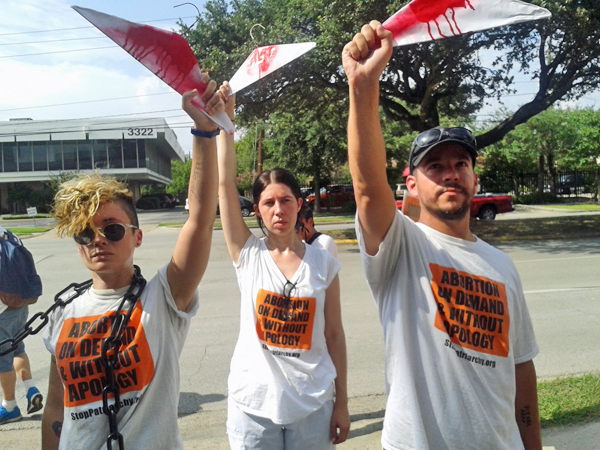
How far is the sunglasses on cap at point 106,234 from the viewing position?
1.97 m

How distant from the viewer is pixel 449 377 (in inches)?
70.1

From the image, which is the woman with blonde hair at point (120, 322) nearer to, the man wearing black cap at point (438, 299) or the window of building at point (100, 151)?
the man wearing black cap at point (438, 299)

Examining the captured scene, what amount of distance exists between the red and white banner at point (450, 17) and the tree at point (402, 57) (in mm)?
9947

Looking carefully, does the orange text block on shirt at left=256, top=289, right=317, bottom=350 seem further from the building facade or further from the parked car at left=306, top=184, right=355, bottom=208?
the building facade

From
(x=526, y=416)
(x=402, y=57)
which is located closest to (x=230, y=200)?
(x=526, y=416)

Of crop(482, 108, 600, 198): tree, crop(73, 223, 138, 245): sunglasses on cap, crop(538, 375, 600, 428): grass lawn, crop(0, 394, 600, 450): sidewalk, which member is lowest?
crop(0, 394, 600, 450): sidewalk

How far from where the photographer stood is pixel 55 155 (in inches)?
1805

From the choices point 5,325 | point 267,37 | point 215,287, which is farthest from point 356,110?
point 267,37

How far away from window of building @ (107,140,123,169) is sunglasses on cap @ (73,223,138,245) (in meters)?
47.5

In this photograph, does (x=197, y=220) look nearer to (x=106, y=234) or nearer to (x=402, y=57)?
(x=106, y=234)

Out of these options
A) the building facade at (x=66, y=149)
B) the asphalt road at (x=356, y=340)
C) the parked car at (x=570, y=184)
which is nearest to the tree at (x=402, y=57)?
the asphalt road at (x=356, y=340)

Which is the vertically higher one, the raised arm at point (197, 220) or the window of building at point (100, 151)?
the window of building at point (100, 151)

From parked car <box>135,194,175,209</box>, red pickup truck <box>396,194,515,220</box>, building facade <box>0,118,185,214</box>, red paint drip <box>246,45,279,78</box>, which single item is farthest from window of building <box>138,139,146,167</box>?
red paint drip <box>246,45,279,78</box>

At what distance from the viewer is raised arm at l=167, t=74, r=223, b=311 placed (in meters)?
1.99
